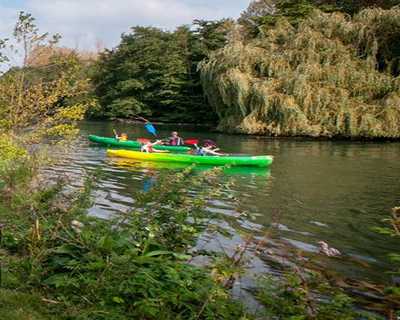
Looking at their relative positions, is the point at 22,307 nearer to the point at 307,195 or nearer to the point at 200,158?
the point at 307,195

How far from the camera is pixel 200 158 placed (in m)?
18.1

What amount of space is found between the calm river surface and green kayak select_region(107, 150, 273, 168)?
0.41 m

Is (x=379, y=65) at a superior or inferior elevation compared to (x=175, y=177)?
superior

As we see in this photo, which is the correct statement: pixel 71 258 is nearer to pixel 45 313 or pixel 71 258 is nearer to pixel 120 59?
pixel 45 313

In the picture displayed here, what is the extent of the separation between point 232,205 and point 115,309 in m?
7.58

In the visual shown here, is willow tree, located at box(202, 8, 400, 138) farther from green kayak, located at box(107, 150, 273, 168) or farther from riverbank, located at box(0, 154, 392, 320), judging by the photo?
riverbank, located at box(0, 154, 392, 320)

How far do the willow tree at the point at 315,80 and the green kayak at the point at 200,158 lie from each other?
886 cm

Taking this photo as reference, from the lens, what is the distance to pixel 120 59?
54500 millimetres

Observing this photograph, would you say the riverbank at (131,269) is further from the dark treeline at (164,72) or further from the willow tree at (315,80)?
the dark treeline at (164,72)

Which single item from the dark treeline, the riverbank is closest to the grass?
the riverbank

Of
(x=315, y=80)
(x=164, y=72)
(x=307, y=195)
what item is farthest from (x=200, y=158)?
(x=164, y=72)

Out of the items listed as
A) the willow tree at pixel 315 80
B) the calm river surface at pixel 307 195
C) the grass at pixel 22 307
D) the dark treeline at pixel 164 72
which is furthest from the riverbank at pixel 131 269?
the dark treeline at pixel 164 72

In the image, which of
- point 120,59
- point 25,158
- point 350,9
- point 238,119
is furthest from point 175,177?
point 120,59

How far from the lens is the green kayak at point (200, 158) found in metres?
17.4
